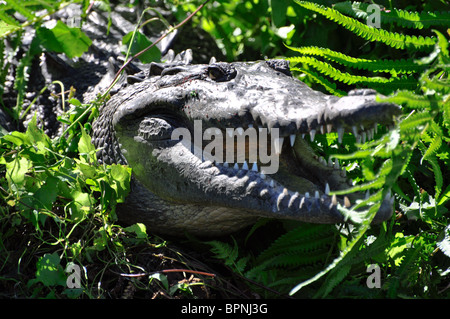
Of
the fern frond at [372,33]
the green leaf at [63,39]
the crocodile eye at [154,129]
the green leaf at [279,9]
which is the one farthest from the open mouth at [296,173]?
the green leaf at [63,39]

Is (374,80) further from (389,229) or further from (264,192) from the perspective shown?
(264,192)

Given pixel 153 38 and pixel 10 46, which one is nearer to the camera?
pixel 10 46

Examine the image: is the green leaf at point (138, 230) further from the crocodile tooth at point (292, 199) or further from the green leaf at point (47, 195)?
Result: the crocodile tooth at point (292, 199)

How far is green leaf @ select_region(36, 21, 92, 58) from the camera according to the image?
385cm

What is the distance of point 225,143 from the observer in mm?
2842

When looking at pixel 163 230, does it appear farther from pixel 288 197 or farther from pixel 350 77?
pixel 350 77

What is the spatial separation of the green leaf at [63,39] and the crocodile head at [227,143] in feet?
2.68

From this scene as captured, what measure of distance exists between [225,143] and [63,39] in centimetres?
170

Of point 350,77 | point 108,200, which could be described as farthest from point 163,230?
point 350,77

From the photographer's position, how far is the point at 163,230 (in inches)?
122

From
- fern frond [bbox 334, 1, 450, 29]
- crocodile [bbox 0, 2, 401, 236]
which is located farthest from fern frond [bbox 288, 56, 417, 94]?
fern frond [bbox 334, 1, 450, 29]

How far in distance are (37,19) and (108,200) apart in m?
1.63

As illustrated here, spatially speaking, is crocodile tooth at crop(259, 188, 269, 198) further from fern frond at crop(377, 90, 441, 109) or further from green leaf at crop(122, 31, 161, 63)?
green leaf at crop(122, 31, 161, 63)

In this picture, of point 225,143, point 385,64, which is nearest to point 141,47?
point 225,143
